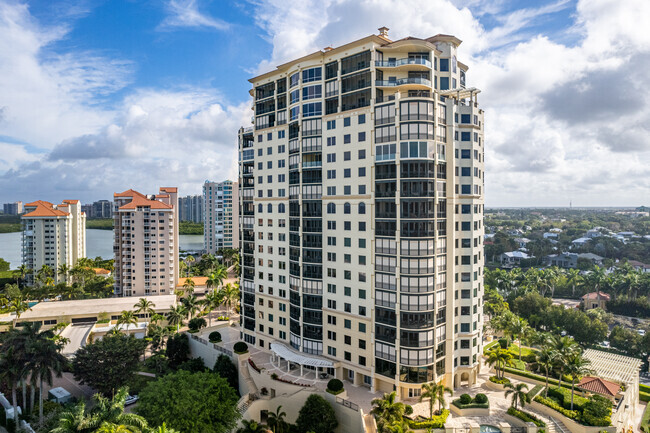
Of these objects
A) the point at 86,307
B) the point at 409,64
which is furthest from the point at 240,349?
the point at 86,307

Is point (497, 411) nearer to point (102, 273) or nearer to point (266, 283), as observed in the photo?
point (266, 283)

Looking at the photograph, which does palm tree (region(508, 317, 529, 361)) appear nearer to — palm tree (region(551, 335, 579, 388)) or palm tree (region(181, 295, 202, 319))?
palm tree (region(551, 335, 579, 388))

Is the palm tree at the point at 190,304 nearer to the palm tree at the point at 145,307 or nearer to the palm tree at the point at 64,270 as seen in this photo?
the palm tree at the point at 145,307

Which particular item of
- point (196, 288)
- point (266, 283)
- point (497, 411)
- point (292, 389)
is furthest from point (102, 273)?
point (497, 411)

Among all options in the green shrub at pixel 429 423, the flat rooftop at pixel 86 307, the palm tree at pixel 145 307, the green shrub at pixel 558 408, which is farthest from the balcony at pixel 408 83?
the flat rooftop at pixel 86 307

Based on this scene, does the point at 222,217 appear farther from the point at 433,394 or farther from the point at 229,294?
the point at 433,394

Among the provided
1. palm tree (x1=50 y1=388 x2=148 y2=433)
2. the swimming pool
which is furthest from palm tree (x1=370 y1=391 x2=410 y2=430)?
palm tree (x1=50 y1=388 x2=148 y2=433)
